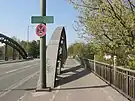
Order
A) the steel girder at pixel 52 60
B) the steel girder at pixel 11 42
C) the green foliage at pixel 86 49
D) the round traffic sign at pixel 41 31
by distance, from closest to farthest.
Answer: the round traffic sign at pixel 41 31 → the green foliage at pixel 86 49 → the steel girder at pixel 52 60 → the steel girder at pixel 11 42

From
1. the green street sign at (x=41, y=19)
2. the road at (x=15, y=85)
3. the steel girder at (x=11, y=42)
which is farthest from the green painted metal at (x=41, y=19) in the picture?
the steel girder at (x=11, y=42)

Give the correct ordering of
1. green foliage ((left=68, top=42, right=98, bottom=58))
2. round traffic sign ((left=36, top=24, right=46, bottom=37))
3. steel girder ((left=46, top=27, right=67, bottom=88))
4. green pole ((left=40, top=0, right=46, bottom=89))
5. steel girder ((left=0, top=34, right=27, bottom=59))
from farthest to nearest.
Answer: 1. steel girder ((left=0, top=34, right=27, bottom=59))
2. steel girder ((left=46, top=27, right=67, bottom=88))
3. green foliage ((left=68, top=42, right=98, bottom=58))
4. round traffic sign ((left=36, top=24, right=46, bottom=37))
5. green pole ((left=40, top=0, right=46, bottom=89))

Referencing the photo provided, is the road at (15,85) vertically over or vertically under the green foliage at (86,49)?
under

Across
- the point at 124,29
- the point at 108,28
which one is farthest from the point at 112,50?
the point at 124,29

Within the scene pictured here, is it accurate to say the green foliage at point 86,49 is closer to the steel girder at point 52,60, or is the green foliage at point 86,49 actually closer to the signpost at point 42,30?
the steel girder at point 52,60

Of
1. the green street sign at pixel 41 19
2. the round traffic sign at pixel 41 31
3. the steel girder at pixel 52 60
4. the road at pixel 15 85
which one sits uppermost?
the green street sign at pixel 41 19

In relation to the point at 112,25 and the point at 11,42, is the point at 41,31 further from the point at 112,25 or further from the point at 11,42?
the point at 11,42

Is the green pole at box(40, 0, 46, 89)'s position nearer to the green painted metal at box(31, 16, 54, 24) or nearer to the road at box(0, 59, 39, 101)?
the green painted metal at box(31, 16, 54, 24)

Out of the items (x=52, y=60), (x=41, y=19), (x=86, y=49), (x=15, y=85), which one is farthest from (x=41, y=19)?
(x=86, y=49)

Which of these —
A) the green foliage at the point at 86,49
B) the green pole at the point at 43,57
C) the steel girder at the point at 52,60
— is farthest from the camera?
the steel girder at the point at 52,60

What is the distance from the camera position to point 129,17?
11.5 meters

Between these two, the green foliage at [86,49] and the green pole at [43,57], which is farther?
the green foliage at [86,49]

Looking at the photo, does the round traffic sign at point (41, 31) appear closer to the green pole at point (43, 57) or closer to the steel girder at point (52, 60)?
the green pole at point (43, 57)

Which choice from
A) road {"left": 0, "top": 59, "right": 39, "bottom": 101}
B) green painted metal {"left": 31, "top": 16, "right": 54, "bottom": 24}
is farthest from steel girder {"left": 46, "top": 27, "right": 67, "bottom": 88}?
green painted metal {"left": 31, "top": 16, "right": 54, "bottom": 24}
